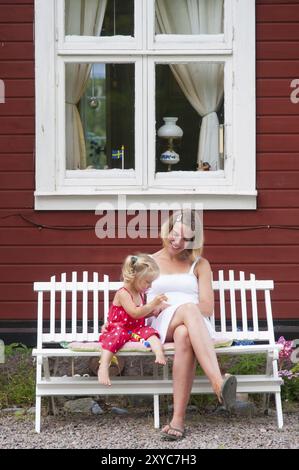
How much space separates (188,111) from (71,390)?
2642mm

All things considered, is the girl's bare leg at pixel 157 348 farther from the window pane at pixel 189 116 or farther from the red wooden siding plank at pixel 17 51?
the red wooden siding plank at pixel 17 51

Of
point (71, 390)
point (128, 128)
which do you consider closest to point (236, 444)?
point (71, 390)

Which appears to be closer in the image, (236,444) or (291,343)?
(236,444)

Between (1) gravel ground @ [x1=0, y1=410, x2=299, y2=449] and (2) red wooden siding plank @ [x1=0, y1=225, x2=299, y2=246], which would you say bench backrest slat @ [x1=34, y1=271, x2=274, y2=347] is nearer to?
(1) gravel ground @ [x1=0, y1=410, x2=299, y2=449]

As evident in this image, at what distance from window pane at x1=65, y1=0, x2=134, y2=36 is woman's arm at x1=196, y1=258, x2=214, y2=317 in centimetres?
226

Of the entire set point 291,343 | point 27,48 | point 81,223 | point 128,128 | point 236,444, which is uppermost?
point 27,48

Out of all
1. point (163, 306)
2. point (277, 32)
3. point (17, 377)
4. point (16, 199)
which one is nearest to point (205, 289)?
point (163, 306)

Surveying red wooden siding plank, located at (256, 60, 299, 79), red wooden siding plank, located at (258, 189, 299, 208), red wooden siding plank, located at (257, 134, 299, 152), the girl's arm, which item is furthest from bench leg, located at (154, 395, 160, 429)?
red wooden siding plank, located at (256, 60, 299, 79)

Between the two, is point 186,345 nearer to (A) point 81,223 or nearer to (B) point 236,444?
(B) point 236,444

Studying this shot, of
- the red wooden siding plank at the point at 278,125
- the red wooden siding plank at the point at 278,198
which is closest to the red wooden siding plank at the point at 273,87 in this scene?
the red wooden siding plank at the point at 278,125

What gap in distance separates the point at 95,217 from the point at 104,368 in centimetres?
199

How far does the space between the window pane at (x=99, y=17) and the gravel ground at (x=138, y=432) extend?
2.93 m

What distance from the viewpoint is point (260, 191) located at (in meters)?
7.16

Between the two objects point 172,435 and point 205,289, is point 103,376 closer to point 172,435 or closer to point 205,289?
point 172,435
